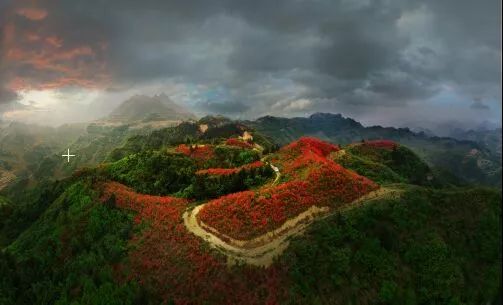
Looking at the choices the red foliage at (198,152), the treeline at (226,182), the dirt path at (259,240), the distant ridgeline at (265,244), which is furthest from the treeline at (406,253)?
the red foliage at (198,152)

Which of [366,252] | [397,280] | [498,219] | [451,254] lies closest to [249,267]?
[366,252]

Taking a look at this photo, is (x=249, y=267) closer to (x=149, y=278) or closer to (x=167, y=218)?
(x=149, y=278)

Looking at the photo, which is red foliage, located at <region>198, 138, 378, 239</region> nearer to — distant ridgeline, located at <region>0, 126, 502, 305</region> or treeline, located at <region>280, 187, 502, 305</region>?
distant ridgeline, located at <region>0, 126, 502, 305</region>

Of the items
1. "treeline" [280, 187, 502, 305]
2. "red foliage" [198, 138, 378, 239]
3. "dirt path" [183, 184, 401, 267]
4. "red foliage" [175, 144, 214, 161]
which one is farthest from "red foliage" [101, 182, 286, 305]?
"red foliage" [175, 144, 214, 161]

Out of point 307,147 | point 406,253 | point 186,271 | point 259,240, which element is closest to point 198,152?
point 307,147

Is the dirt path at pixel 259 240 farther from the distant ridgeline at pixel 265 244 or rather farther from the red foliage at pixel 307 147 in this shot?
the red foliage at pixel 307 147
